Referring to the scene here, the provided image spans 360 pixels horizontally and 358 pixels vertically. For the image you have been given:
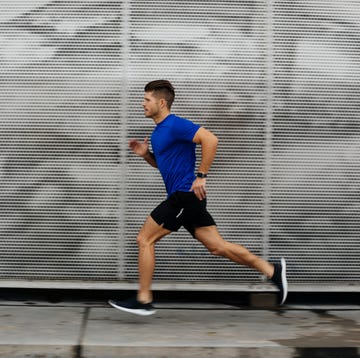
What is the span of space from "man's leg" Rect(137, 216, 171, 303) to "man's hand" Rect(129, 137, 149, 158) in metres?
0.48

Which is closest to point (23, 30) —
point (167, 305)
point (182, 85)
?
point (182, 85)

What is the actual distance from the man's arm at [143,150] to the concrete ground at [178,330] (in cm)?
116

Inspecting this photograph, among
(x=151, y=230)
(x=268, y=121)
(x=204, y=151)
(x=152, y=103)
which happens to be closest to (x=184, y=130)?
(x=204, y=151)

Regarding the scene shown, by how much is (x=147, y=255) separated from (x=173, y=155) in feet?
2.33

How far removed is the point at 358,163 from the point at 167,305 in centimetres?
186

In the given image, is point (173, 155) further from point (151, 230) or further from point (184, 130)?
point (151, 230)

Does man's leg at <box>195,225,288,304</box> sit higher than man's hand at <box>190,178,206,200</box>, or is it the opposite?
man's hand at <box>190,178,206,200</box>

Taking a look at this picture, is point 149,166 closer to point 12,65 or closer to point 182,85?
point 182,85

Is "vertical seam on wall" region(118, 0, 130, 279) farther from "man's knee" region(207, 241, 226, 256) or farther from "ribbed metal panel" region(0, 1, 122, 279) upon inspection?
"man's knee" region(207, 241, 226, 256)

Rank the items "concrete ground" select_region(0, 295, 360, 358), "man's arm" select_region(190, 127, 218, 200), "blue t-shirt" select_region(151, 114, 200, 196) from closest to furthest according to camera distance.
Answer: "concrete ground" select_region(0, 295, 360, 358)
"man's arm" select_region(190, 127, 218, 200)
"blue t-shirt" select_region(151, 114, 200, 196)

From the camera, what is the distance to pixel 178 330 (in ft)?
18.6

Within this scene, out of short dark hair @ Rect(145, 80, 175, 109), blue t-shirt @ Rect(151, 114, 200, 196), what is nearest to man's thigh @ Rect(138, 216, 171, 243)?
blue t-shirt @ Rect(151, 114, 200, 196)

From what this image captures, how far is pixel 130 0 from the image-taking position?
6.34 m

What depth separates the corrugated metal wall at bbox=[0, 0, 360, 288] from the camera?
6.35 meters
